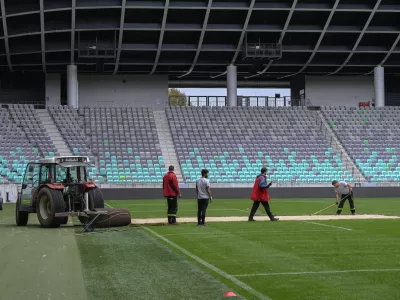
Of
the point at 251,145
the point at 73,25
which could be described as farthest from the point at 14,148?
the point at 251,145

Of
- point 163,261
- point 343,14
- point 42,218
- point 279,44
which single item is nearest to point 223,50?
point 279,44

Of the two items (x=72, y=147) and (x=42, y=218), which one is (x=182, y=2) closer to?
(x=72, y=147)

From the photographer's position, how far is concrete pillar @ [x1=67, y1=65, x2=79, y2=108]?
5750 cm

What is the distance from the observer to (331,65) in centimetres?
6081

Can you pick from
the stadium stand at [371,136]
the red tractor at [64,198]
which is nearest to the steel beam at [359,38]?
the stadium stand at [371,136]

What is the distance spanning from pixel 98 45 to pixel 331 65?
64.6 ft

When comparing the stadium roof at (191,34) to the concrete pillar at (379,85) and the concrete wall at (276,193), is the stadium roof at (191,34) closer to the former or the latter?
the concrete pillar at (379,85)

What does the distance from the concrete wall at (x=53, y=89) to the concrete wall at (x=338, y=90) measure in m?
21.5

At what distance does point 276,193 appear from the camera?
1961 inches

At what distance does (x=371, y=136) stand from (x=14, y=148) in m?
28.2

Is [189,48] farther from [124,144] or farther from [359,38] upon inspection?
[359,38]

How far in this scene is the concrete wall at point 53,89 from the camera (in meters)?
60.3

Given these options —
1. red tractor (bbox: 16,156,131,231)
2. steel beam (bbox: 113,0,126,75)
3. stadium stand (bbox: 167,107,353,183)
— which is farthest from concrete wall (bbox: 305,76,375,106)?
red tractor (bbox: 16,156,131,231)

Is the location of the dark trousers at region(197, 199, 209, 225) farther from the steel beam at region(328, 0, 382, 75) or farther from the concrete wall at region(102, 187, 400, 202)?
the steel beam at region(328, 0, 382, 75)
